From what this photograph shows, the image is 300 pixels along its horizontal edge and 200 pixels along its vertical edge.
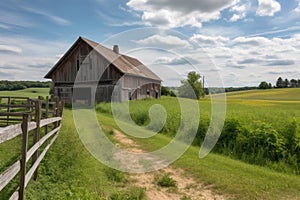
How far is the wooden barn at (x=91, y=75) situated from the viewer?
26.0 meters

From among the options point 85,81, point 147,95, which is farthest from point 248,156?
point 147,95

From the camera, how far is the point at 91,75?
26.6m

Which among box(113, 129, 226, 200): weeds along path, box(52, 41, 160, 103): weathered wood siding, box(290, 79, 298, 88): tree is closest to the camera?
box(113, 129, 226, 200): weeds along path

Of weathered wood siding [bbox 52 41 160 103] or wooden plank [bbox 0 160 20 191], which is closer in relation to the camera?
wooden plank [bbox 0 160 20 191]

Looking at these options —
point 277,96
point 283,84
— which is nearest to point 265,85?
point 283,84

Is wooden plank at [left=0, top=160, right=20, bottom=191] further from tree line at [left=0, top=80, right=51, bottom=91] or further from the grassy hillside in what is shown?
tree line at [left=0, top=80, right=51, bottom=91]

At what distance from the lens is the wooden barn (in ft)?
85.3

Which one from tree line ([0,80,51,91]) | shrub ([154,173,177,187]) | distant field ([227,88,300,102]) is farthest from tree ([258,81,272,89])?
shrub ([154,173,177,187])

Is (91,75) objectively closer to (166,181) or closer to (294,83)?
(166,181)

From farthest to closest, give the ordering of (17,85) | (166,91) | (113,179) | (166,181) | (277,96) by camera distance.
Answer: (17,85)
(166,91)
(277,96)
(113,179)
(166,181)

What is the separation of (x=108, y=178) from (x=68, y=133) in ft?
16.2

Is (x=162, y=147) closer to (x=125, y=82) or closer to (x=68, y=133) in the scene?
(x=68, y=133)

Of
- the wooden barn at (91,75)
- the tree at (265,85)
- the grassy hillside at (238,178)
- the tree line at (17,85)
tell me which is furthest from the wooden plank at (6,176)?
the tree at (265,85)

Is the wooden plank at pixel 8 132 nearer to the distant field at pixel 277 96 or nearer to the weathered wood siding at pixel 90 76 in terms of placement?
the weathered wood siding at pixel 90 76
